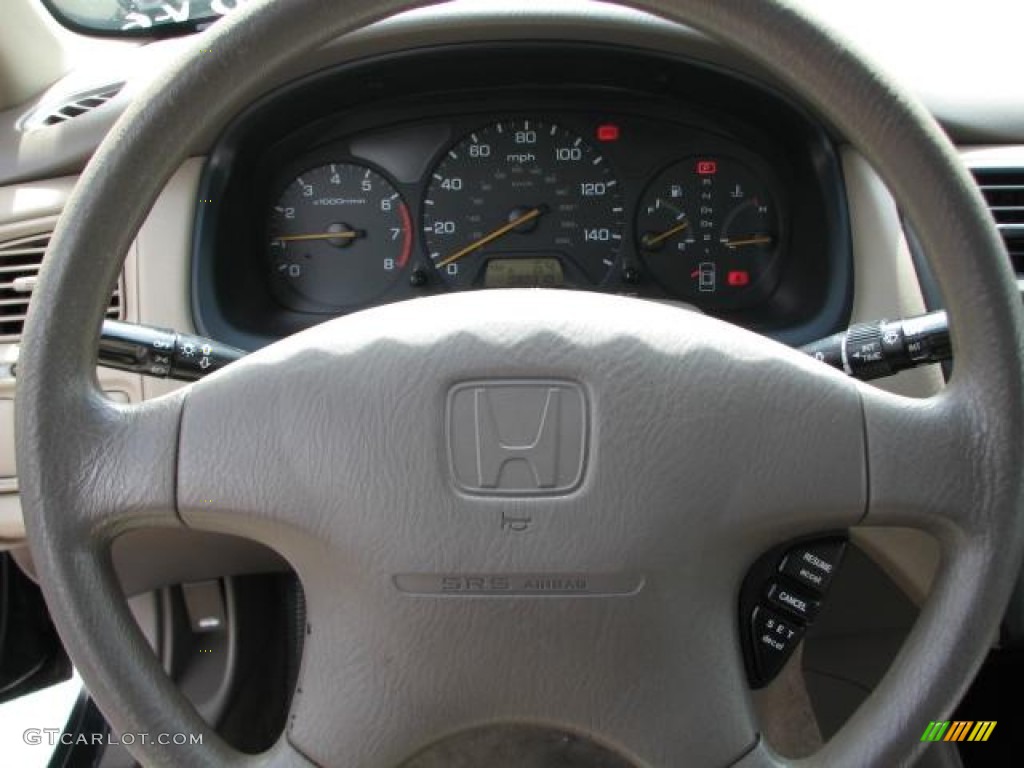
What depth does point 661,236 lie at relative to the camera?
1.90 meters

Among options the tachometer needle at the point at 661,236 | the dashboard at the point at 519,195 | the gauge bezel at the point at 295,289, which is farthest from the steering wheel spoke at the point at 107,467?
the tachometer needle at the point at 661,236

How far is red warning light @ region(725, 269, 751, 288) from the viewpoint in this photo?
1.87 metres

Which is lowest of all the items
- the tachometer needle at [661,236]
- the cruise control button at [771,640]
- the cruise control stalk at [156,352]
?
the cruise control button at [771,640]

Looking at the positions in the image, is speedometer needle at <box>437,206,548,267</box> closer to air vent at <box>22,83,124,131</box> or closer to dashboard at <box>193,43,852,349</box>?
dashboard at <box>193,43,852,349</box>

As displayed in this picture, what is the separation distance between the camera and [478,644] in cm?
97

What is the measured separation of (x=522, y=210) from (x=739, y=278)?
373mm

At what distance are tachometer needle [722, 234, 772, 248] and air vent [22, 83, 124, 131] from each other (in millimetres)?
986

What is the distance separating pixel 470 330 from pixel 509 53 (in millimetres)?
857

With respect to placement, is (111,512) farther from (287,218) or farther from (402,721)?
(287,218)

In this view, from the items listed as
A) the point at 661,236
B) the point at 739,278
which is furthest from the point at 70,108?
the point at 739,278

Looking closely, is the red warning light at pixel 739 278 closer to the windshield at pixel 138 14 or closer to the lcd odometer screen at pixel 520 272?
the lcd odometer screen at pixel 520 272

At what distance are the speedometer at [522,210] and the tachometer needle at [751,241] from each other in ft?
0.60

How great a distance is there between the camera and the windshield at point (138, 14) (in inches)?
74.9

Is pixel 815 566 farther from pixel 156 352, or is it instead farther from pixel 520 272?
pixel 520 272
